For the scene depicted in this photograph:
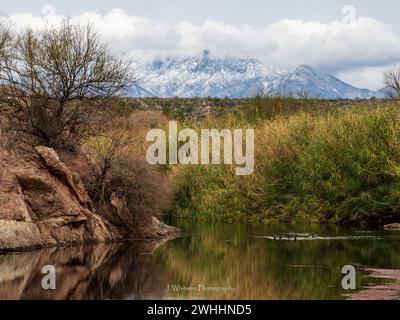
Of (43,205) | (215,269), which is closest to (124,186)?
(43,205)

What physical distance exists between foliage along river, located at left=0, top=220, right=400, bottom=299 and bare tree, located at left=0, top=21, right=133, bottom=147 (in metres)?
7.77

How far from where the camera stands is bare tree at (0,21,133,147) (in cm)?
3688

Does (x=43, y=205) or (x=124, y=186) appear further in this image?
(x=124, y=186)

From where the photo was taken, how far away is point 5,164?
104ft

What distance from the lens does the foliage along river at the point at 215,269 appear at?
61.8 feet

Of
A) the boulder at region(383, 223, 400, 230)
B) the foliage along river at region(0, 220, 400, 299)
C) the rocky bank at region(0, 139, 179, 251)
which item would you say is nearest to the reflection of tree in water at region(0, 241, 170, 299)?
the foliage along river at region(0, 220, 400, 299)

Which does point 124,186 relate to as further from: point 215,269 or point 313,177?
point 313,177

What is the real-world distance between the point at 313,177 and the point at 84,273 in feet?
90.8

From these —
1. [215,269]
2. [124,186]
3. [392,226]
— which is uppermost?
[124,186]

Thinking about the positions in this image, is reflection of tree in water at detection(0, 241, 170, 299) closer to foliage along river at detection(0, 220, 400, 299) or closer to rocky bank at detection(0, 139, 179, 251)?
foliage along river at detection(0, 220, 400, 299)

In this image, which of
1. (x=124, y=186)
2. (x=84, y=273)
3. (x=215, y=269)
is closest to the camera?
(x=84, y=273)

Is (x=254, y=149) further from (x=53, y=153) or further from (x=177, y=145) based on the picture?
(x=53, y=153)

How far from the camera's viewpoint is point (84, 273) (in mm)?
22469
